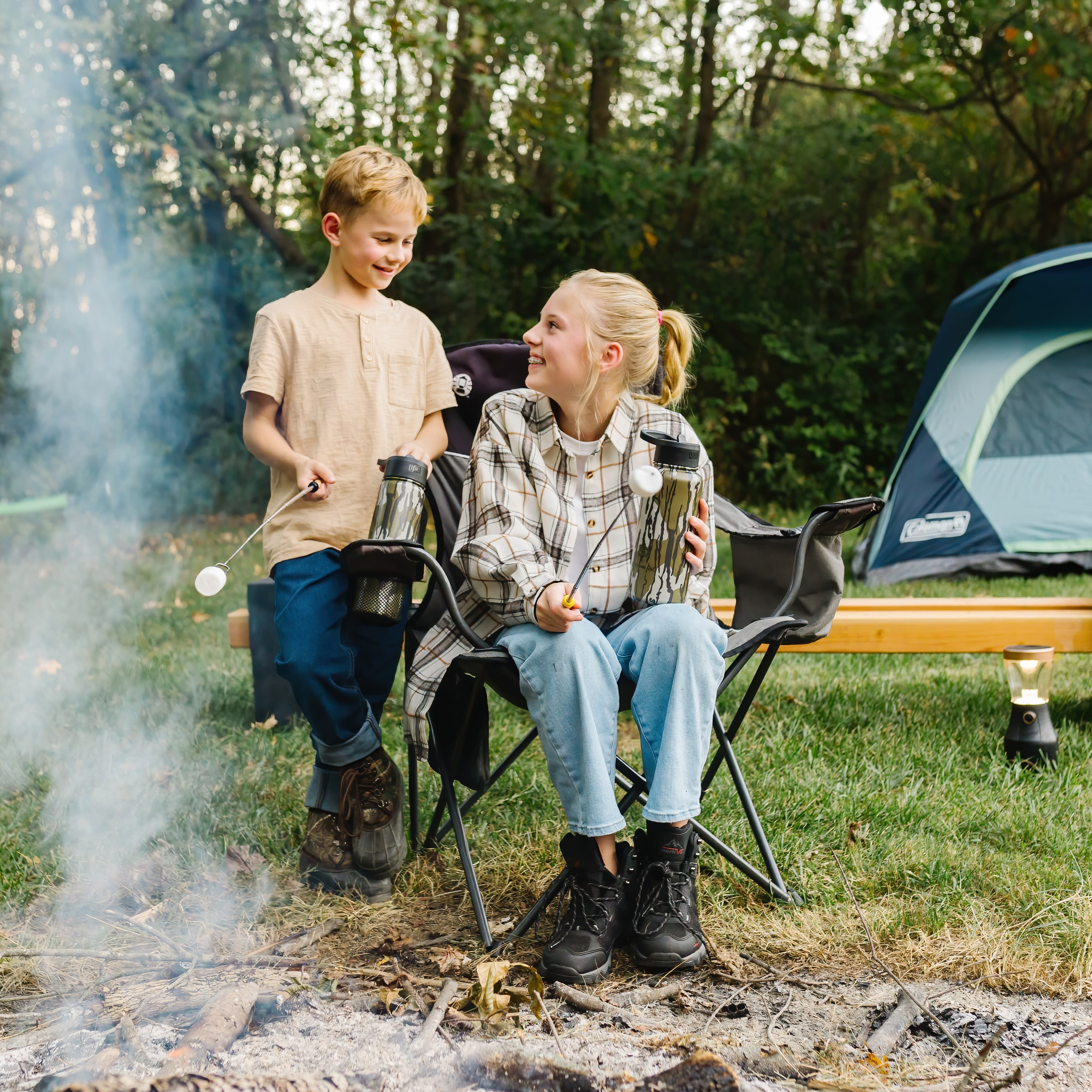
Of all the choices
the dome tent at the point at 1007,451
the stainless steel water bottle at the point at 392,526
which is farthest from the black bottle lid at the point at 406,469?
the dome tent at the point at 1007,451

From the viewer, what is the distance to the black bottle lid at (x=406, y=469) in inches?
71.9

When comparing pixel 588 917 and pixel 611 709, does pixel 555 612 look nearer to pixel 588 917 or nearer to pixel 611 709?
pixel 611 709

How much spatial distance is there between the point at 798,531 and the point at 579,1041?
985 mm

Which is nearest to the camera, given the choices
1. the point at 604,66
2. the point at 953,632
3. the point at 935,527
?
the point at 953,632

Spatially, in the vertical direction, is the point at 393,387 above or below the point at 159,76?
below

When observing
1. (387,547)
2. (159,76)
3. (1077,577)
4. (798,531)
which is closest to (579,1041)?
(387,547)

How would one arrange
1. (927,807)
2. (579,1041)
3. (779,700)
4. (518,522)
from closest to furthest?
(579,1041) < (518,522) < (927,807) < (779,700)

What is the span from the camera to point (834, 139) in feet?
26.2

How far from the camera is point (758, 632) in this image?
1.76 meters

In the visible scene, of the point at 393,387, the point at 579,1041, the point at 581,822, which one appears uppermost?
the point at 393,387

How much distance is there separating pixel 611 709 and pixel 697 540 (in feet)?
1.03

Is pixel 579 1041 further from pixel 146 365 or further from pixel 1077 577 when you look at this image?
pixel 146 365

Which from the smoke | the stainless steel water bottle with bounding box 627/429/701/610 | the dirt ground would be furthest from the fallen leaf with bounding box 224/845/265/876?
the stainless steel water bottle with bounding box 627/429/701/610

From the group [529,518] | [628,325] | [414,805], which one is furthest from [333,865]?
[628,325]
